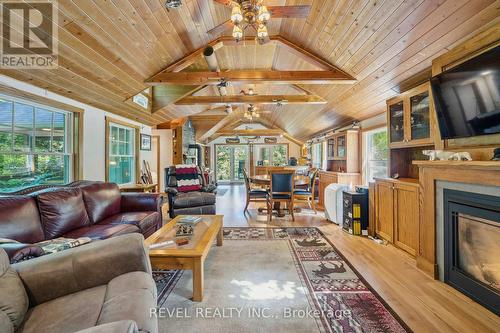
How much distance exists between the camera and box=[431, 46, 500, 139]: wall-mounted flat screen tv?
1.67 m

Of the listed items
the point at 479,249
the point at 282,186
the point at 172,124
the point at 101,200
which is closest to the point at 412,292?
the point at 479,249

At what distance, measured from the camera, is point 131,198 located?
3.35 metres

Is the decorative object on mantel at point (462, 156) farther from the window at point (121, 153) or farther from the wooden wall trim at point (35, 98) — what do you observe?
the window at point (121, 153)

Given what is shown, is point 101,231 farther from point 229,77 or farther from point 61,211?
point 229,77

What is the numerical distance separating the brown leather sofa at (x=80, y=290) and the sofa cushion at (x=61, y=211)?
1.17m

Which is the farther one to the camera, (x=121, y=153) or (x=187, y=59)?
(x=121, y=153)

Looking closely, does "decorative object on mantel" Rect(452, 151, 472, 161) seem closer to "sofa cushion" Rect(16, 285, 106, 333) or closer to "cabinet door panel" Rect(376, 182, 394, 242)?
"cabinet door panel" Rect(376, 182, 394, 242)

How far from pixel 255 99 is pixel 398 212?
382cm

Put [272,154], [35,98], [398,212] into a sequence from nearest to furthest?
[35,98], [398,212], [272,154]

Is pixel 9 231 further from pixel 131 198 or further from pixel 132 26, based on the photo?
pixel 132 26

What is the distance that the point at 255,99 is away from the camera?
546 cm

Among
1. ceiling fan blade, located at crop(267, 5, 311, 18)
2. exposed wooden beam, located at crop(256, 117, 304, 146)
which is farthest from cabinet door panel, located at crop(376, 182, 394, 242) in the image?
exposed wooden beam, located at crop(256, 117, 304, 146)

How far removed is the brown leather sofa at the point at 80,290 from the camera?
3.31 ft

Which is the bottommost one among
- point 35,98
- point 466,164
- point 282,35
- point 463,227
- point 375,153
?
point 463,227
